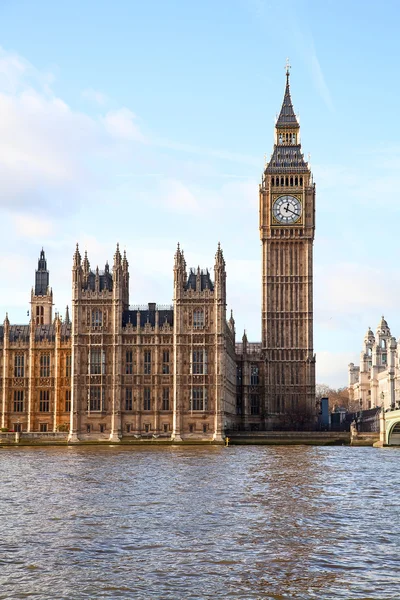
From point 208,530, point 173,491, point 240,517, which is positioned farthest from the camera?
point 173,491

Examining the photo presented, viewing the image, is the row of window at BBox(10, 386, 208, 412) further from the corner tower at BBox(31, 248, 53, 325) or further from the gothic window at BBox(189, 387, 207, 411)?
the corner tower at BBox(31, 248, 53, 325)

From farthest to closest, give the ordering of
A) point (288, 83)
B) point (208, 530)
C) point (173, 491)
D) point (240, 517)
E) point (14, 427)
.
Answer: point (288, 83), point (14, 427), point (173, 491), point (240, 517), point (208, 530)

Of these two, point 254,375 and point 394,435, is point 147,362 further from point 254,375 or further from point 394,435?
point 394,435

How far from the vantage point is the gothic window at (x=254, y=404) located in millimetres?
145750

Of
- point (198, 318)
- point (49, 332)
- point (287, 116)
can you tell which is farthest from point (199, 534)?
point (287, 116)

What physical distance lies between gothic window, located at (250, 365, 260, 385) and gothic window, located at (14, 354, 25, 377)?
36480 mm

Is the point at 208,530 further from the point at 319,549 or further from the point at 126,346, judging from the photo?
the point at 126,346

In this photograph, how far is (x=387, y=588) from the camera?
1147 inches

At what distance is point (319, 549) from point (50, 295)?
11727cm

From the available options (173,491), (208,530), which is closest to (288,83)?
(173,491)

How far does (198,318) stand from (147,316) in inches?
279

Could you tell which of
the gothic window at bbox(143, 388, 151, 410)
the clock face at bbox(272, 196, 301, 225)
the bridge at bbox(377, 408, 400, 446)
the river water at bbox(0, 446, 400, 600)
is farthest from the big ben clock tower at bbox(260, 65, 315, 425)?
the river water at bbox(0, 446, 400, 600)

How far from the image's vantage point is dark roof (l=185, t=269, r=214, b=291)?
121 meters

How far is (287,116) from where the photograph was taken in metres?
158
